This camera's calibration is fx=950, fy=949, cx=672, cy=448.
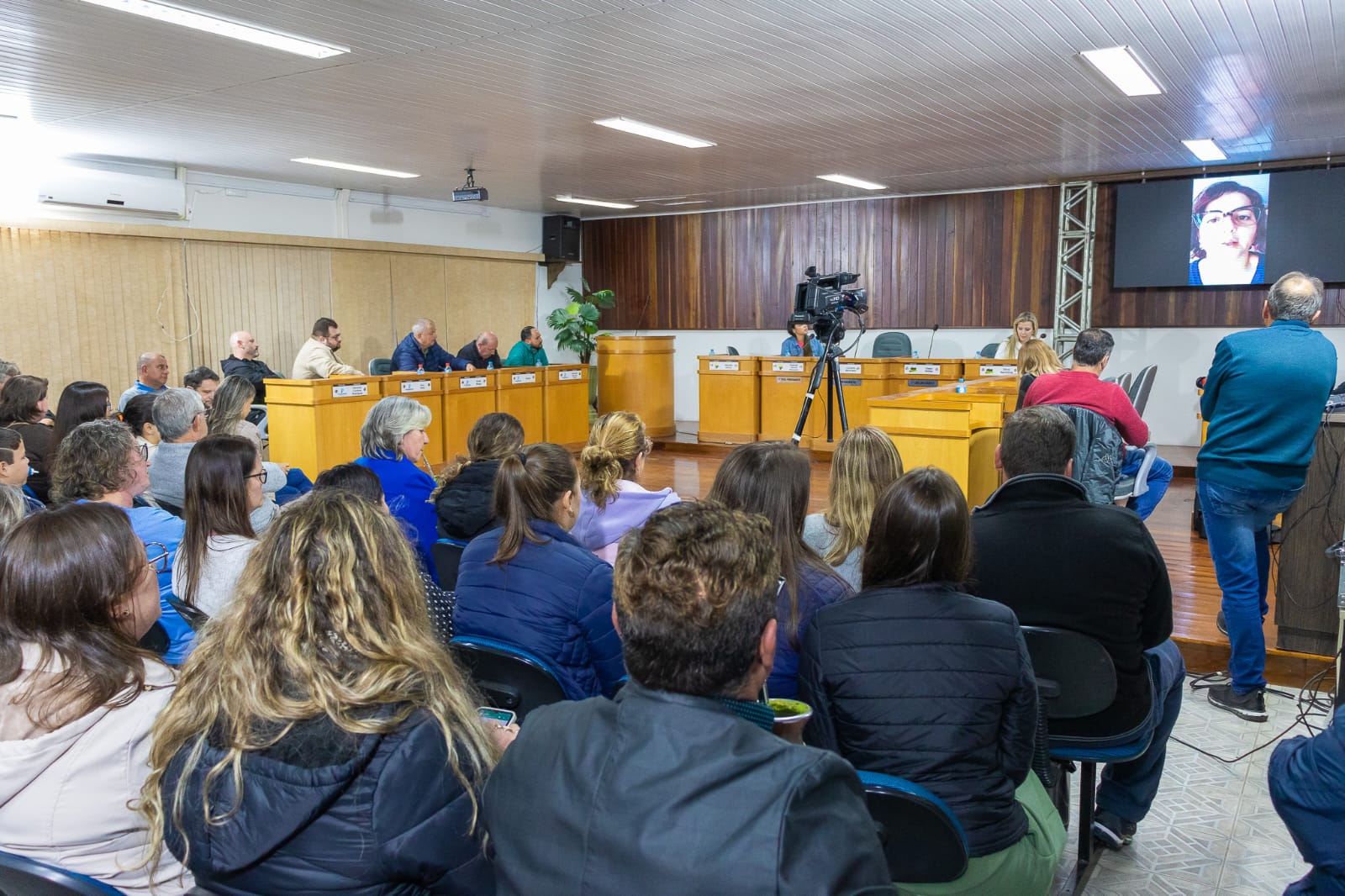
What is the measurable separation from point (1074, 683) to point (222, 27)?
4.62 metres

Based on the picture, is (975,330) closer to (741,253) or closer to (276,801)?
(741,253)

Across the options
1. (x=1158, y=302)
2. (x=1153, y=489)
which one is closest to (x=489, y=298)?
(x=1158, y=302)

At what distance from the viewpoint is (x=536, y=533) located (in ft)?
7.45

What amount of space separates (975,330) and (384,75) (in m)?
7.50

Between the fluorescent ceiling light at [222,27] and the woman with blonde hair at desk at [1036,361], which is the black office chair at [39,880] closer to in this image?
the fluorescent ceiling light at [222,27]

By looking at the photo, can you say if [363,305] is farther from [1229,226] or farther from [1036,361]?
[1229,226]

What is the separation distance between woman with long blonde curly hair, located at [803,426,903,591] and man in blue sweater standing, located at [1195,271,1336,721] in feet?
5.12

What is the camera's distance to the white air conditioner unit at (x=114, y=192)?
801cm

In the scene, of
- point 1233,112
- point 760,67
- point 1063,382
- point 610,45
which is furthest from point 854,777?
point 1233,112

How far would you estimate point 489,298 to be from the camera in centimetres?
1229

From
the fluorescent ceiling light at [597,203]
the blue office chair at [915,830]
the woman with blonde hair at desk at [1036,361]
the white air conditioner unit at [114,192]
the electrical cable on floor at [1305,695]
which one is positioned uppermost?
the fluorescent ceiling light at [597,203]

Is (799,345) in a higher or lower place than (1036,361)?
higher

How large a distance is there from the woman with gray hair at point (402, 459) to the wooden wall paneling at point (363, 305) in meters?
7.04

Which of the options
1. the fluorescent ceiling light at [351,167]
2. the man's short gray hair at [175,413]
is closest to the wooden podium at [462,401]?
the fluorescent ceiling light at [351,167]
